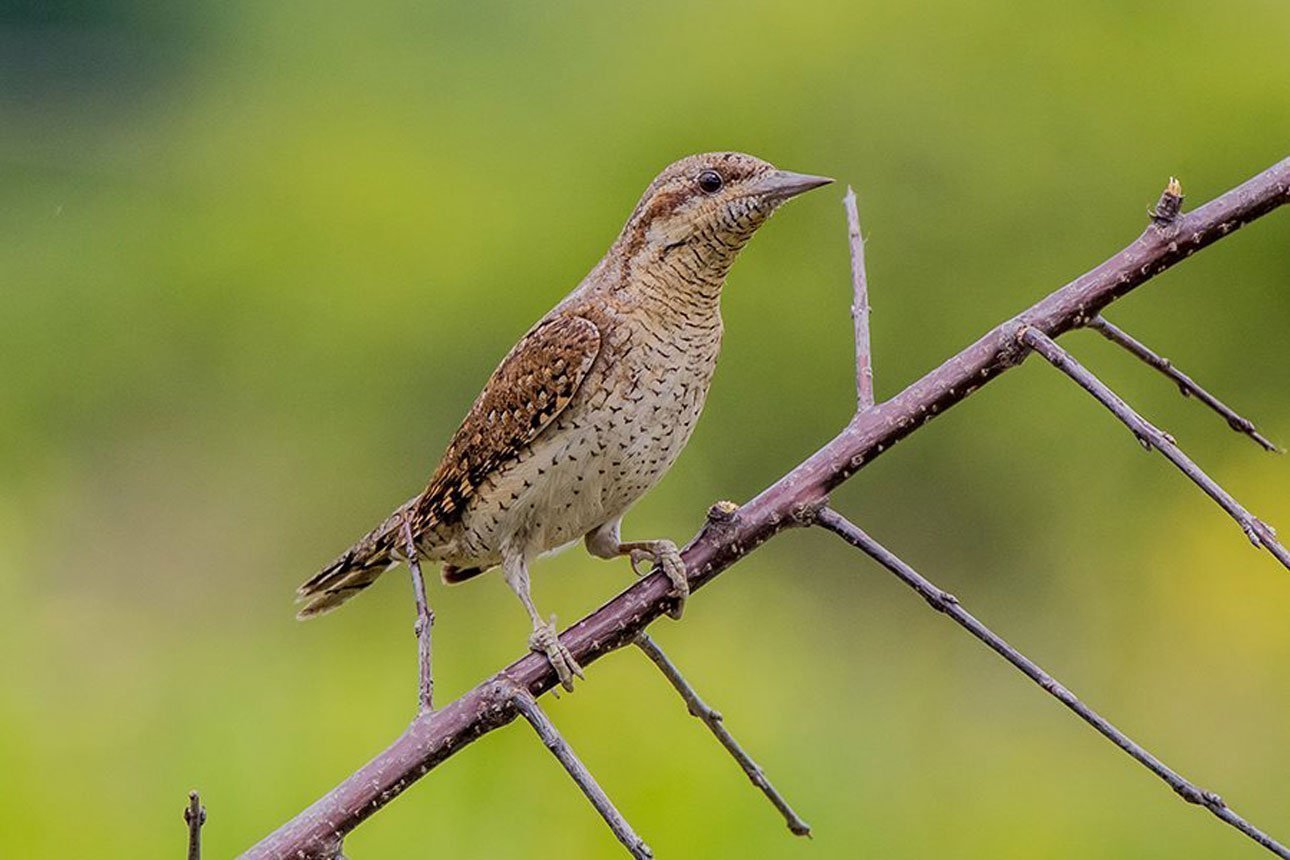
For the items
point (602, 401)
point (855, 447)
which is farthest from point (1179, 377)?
point (602, 401)

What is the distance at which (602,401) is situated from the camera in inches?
88.1

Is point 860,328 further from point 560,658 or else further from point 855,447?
point 560,658

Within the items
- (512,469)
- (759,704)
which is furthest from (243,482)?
(512,469)

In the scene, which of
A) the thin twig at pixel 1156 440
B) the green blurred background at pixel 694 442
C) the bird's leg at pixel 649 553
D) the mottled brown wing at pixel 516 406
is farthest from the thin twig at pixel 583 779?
the green blurred background at pixel 694 442

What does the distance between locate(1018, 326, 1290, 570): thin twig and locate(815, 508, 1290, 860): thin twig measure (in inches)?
6.6

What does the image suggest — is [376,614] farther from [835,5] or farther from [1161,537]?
[835,5]

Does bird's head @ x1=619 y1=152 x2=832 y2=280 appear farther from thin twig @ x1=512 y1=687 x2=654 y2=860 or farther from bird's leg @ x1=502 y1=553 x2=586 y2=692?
thin twig @ x1=512 y1=687 x2=654 y2=860

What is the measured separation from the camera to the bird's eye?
6.96 ft

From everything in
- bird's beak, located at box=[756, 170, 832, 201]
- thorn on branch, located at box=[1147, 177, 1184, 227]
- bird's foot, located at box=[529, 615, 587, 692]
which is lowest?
thorn on branch, located at box=[1147, 177, 1184, 227]

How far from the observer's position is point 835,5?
27.4 ft

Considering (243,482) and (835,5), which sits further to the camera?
(835,5)

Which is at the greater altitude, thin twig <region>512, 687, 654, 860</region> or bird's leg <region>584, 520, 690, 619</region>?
bird's leg <region>584, 520, 690, 619</region>

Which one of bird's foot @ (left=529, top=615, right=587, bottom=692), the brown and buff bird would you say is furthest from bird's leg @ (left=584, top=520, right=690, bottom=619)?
bird's foot @ (left=529, top=615, right=587, bottom=692)

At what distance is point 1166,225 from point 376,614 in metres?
4.60
